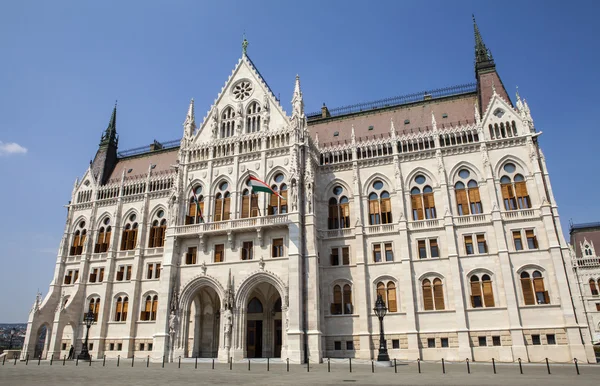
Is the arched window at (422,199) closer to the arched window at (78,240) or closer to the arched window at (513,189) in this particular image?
the arched window at (513,189)

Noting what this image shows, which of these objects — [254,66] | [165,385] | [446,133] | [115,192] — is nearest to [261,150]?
[254,66]

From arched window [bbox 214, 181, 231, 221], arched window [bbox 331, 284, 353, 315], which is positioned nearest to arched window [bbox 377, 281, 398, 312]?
arched window [bbox 331, 284, 353, 315]

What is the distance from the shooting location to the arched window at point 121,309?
43906 millimetres

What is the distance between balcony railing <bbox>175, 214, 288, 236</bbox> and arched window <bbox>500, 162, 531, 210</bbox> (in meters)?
19.2

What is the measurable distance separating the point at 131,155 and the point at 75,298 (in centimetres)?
2103

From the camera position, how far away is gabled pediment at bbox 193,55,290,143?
40.6 m

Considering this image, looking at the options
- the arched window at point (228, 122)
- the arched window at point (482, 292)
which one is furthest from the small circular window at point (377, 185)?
the arched window at point (228, 122)

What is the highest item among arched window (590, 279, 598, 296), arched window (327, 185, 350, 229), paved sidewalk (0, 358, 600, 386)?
arched window (327, 185, 350, 229)

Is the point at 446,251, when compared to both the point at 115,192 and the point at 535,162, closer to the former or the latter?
the point at 535,162

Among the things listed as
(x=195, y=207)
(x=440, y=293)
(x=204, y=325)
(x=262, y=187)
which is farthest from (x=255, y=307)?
(x=440, y=293)

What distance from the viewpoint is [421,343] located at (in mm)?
33281

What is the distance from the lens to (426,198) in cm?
3750

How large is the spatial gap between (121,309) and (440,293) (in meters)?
33.0

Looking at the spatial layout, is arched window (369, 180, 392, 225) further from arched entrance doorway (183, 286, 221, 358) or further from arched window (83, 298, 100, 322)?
arched window (83, 298, 100, 322)
